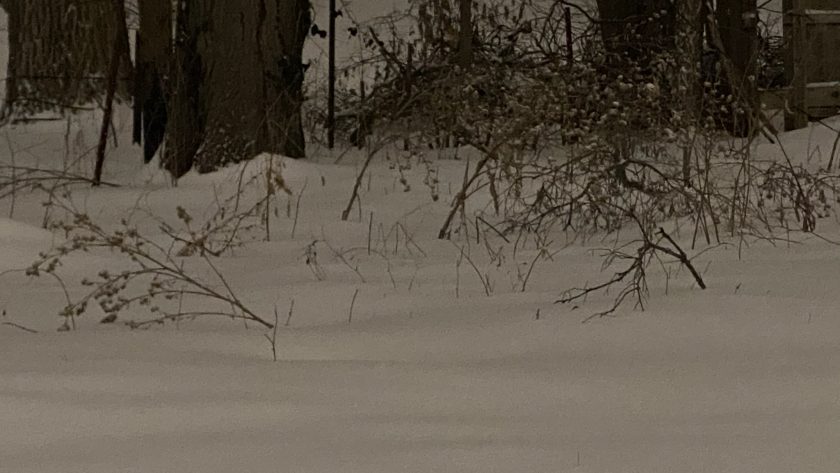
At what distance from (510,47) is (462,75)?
1.14 m

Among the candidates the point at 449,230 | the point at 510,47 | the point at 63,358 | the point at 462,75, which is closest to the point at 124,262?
the point at 449,230

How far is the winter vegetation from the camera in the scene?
2154 millimetres

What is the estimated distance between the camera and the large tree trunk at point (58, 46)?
1084cm

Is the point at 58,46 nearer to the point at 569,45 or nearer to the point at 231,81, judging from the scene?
the point at 231,81

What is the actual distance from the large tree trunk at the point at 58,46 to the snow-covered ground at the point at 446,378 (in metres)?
7.06

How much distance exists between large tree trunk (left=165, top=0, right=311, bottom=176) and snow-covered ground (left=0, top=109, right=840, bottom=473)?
2965 millimetres

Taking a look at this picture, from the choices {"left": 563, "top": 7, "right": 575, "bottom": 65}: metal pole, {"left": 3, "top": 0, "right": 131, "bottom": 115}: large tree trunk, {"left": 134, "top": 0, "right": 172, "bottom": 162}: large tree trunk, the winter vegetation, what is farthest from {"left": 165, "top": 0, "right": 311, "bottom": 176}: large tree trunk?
{"left": 3, "top": 0, "right": 131, "bottom": 115}: large tree trunk

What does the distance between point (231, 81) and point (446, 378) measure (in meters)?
4.90

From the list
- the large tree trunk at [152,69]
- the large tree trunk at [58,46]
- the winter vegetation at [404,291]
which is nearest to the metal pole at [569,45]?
the winter vegetation at [404,291]

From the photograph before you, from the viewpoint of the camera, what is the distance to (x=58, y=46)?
11039mm

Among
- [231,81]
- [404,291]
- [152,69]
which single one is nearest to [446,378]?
[404,291]

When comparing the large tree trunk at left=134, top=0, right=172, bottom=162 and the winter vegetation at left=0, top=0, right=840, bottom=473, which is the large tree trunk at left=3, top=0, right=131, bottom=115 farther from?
the large tree trunk at left=134, top=0, right=172, bottom=162

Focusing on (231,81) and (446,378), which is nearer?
(446,378)

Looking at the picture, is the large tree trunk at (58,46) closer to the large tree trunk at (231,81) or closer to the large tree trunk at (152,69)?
the large tree trunk at (152,69)
